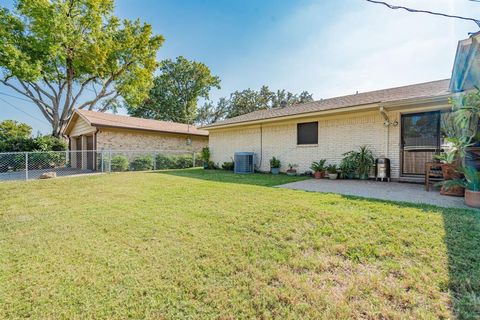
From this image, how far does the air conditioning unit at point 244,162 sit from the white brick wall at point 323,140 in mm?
545

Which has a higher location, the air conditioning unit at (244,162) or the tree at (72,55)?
the tree at (72,55)

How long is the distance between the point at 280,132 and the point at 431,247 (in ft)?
26.7

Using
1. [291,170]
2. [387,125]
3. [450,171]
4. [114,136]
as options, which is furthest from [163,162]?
[450,171]

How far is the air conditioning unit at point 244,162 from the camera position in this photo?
1067 cm

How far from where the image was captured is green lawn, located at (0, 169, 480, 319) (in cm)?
182

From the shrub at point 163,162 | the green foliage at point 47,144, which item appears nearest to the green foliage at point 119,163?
the shrub at point 163,162

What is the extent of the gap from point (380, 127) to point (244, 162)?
5660mm

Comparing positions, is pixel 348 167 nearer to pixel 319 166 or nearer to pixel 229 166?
pixel 319 166

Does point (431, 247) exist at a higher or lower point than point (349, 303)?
higher

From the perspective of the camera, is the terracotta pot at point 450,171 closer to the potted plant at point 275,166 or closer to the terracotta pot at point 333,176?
the terracotta pot at point 333,176

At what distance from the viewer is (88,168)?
13688 mm

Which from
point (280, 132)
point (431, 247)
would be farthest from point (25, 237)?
point (280, 132)

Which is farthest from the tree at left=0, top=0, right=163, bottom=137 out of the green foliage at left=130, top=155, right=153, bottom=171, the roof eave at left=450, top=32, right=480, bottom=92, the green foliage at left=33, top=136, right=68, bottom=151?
the roof eave at left=450, top=32, right=480, bottom=92

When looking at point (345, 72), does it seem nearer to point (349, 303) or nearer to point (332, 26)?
point (332, 26)
